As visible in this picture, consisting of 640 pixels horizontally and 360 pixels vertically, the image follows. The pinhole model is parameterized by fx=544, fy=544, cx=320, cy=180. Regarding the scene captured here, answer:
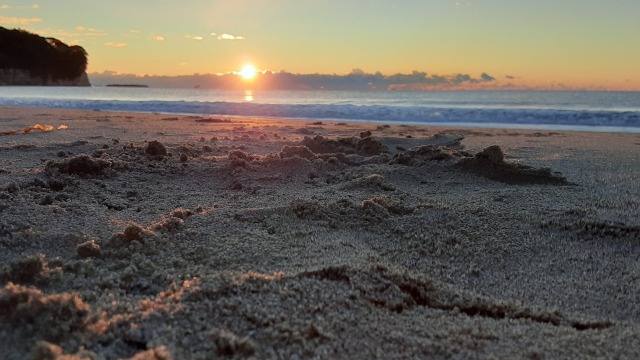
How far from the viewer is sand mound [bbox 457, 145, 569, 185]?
304 centimetres

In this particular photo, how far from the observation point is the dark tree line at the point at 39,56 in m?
46.6

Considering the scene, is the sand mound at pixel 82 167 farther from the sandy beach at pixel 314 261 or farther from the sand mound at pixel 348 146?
the sand mound at pixel 348 146

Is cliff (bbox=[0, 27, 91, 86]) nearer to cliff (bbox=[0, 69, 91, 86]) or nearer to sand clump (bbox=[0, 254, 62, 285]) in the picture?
cliff (bbox=[0, 69, 91, 86])

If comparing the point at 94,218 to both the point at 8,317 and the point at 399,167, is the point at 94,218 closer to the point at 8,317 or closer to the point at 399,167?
the point at 8,317

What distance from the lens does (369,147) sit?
13.7ft

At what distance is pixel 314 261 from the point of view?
161 centimetres

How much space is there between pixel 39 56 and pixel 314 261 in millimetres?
54698

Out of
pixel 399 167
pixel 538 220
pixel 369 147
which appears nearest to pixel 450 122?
pixel 369 147

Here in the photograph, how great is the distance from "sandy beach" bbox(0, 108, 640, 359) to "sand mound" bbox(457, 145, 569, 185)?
0.03 ft

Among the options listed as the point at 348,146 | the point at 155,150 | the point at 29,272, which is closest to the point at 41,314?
the point at 29,272

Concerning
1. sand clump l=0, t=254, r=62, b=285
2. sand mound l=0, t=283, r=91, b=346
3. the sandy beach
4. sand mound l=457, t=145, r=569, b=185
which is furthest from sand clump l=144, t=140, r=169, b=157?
sand mound l=0, t=283, r=91, b=346

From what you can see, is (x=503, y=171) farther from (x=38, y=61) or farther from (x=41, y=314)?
(x=38, y=61)

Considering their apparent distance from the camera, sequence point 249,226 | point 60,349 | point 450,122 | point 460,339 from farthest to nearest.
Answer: point 450,122, point 249,226, point 460,339, point 60,349

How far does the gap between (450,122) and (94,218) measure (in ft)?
28.2
